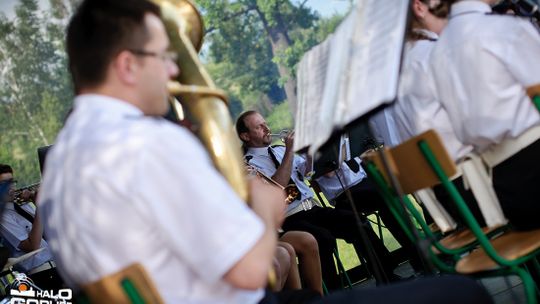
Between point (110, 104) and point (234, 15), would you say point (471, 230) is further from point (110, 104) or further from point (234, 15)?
point (234, 15)

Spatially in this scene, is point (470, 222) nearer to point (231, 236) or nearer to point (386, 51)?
point (386, 51)

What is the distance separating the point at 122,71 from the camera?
123 cm

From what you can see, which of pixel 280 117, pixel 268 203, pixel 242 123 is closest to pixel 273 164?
pixel 242 123

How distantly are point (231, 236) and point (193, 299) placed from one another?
0.17m

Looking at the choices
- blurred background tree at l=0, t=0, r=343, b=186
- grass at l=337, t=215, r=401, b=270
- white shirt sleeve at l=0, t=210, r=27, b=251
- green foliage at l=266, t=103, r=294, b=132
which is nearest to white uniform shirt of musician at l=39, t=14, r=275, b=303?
white shirt sleeve at l=0, t=210, r=27, b=251

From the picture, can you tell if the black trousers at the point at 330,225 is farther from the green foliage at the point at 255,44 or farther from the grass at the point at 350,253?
the green foliage at the point at 255,44

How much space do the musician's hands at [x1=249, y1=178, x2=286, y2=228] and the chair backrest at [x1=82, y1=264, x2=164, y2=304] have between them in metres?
0.27

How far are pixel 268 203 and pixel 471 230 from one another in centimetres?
85

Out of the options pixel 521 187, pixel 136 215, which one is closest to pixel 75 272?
pixel 136 215

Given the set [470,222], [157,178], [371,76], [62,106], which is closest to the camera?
[157,178]

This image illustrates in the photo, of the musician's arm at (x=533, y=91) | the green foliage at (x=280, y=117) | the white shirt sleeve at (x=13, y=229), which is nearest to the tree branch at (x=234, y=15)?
the green foliage at (x=280, y=117)

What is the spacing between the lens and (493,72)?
1.85 m

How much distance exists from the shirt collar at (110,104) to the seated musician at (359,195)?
10.0 ft

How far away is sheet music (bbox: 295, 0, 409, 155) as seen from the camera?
130 cm
